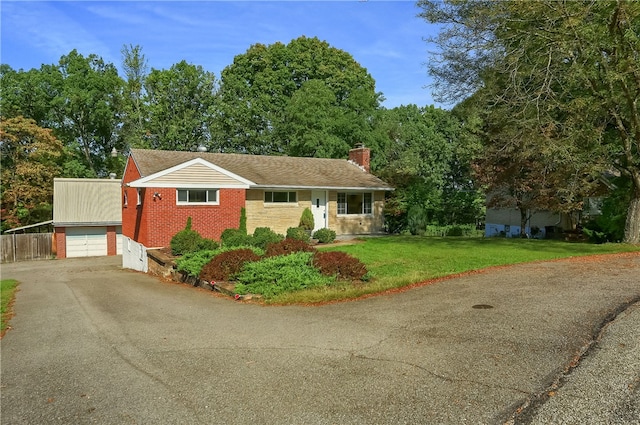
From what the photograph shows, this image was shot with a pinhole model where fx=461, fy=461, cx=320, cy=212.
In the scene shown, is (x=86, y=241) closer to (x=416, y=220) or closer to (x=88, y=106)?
(x=88, y=106)

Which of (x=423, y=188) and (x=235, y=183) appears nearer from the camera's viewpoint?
(x=235, y=183)

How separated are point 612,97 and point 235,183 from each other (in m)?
15.6

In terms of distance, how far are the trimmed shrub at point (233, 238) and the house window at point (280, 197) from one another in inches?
138

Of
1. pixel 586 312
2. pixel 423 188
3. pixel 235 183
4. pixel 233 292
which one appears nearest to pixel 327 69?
pixel 423 188

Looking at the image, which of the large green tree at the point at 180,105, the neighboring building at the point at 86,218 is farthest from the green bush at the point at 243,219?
the large green tree at the point at 180,105

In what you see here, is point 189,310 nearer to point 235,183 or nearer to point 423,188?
point 235,183

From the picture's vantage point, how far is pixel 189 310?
9836 millimetres

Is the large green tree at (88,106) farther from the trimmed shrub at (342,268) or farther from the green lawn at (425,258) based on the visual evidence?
the trimmed shrub at (342,268)

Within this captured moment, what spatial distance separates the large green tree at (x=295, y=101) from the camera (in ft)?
122

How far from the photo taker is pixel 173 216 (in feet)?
68.5

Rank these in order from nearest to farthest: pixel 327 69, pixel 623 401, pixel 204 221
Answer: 1. pixel 623 401
2. pixel 204 221
3. pixel 327 69

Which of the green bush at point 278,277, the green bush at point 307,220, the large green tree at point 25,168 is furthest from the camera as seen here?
the large green tree at point 25,168

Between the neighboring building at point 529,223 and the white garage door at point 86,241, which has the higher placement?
the neighboring building at point 529,223

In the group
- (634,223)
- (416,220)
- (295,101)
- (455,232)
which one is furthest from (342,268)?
(295,101)
